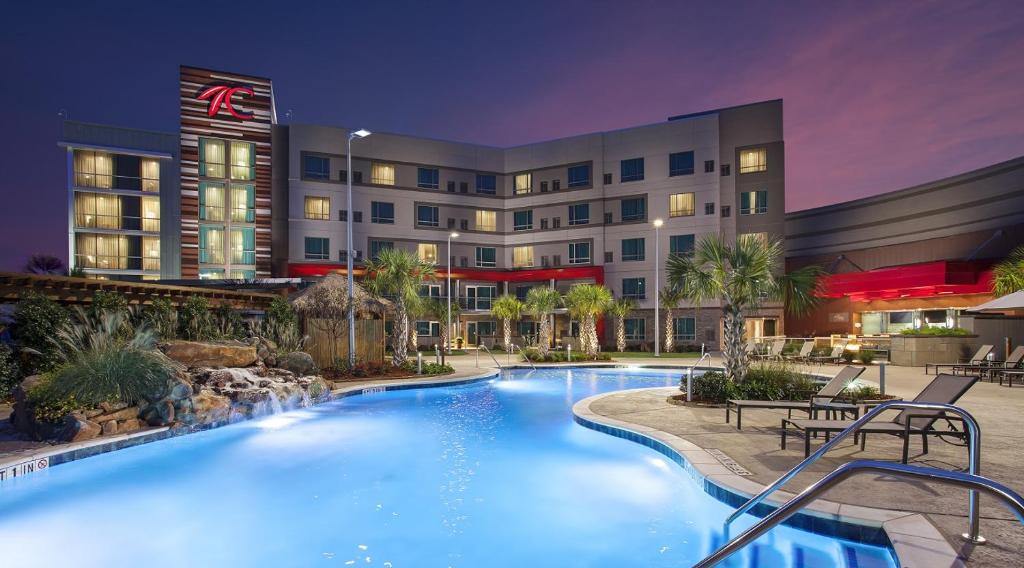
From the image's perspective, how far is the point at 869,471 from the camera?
2441 millimetres

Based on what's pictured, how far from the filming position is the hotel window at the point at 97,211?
34.5 meters

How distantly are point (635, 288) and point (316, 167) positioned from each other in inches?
921

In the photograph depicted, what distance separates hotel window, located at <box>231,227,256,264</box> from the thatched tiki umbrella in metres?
→ 18.6

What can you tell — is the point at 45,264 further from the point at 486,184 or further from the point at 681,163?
the point at 681,163

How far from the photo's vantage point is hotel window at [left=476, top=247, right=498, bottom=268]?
40156mm

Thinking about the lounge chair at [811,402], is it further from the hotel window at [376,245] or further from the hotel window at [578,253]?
the hotel window at [376,245]

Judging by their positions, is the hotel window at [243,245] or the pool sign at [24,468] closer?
the pool sign at [24,468]

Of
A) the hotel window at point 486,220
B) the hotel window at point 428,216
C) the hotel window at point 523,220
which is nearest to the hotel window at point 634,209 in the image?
the hotel window at point 523,220

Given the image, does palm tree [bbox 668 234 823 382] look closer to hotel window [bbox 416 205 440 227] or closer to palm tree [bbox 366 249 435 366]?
palm tree [bbox 366 249 435 366]

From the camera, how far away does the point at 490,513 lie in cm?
644

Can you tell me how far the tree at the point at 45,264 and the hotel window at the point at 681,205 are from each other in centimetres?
4678

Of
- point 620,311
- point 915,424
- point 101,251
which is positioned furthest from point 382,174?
point 915,424

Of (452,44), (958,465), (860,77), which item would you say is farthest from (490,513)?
(452,44)

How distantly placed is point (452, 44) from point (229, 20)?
2788cm
